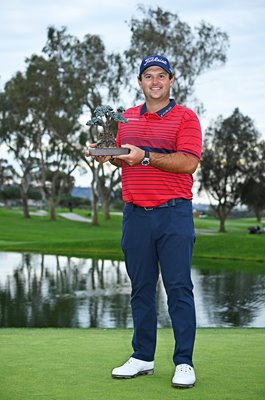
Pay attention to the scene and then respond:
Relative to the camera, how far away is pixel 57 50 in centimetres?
5516

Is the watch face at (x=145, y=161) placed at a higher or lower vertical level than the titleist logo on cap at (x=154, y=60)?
lower

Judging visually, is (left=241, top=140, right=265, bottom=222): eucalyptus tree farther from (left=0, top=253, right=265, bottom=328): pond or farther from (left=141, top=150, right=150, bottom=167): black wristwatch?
(left=141, top=150, right=150, bottom=167): black wristwatch

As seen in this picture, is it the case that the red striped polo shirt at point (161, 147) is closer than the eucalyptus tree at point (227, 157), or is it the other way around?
the red striped polo shirt at point (161, 147)

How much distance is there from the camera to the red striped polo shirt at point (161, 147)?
487 centimetres

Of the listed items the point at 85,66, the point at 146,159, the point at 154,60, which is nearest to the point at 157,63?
the point at 154,60

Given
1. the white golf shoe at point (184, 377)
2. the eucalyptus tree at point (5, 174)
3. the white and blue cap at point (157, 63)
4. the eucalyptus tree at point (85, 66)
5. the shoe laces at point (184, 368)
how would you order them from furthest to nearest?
1. the eucalyptus tree at point (5, 174)
2. the eucalyptus tree at point (85, 66)
3. the white and blue cap at point (157, 63)
4. the shoe laces at point (184, 368)
5. the white golf shoe at point (184, 377)

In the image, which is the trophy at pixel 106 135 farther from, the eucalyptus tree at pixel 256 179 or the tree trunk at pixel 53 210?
the tree trunk at pixel 53 210

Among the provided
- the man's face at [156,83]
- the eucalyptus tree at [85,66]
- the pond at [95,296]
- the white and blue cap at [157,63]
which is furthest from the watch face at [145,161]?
the eucalyptus tree at [85,66]

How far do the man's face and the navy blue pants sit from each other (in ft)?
2.20

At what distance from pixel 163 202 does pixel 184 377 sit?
41.1 inches

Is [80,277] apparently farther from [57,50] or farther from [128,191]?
[57,50]

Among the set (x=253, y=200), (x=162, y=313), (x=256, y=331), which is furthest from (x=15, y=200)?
Answer: (x=256, y=331)

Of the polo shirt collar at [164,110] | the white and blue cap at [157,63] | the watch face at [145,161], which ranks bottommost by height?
the watch face at [145,161]

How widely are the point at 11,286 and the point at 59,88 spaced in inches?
1379
